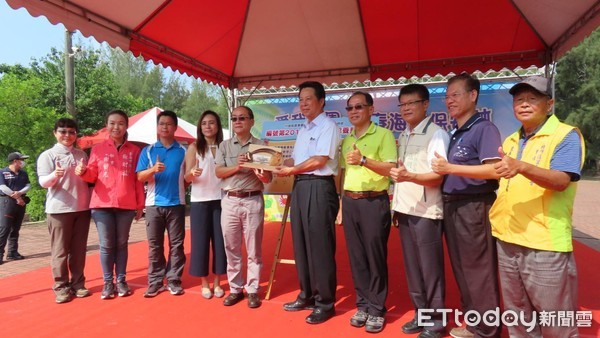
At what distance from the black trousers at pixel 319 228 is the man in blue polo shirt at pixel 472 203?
2.90 ft

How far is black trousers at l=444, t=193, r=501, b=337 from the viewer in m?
2.33

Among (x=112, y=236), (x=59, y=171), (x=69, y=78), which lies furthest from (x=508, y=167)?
(x=69, y=78)

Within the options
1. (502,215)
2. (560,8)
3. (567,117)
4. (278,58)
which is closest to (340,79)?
(278,58)

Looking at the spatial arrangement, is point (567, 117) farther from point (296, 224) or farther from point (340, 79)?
point (296, 224)

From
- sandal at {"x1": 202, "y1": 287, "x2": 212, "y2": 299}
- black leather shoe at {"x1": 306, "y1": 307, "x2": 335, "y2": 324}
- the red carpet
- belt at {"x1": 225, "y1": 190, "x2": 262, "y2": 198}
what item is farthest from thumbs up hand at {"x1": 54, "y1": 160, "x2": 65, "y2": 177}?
black leather shoe at {"x1": 306, "y1": 307, "x2": 335, "y2": 324}

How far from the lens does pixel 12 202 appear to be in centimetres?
569

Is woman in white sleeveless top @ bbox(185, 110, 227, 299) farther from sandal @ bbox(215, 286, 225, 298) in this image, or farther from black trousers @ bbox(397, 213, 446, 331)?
black trousers @ bbox(397, 213, 446, 331)

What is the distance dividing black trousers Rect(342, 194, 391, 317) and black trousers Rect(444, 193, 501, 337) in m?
0.49

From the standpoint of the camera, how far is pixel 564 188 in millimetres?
1817

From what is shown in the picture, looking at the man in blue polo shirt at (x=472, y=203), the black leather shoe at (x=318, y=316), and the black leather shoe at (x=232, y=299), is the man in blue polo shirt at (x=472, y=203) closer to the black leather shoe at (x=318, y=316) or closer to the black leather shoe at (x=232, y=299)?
the black leather shoe at (x=318, y=316)

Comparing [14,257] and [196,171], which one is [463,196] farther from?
[14,257]

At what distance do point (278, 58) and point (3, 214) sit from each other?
494 cm

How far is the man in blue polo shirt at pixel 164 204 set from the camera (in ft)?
11.6

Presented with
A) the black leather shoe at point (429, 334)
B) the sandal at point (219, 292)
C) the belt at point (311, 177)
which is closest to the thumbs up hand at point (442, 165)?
the belt at point (311, 177)
